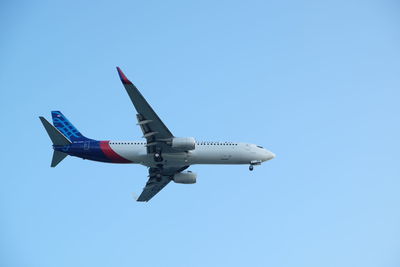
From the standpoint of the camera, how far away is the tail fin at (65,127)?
225 feet

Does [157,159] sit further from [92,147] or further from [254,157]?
[254,157]

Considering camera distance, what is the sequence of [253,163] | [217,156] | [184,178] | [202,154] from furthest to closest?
[184,178] < [253,163] < [217,156] < [202,154]

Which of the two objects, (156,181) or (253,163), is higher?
(253,163)

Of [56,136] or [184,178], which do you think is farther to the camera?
[184,178]

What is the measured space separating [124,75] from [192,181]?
798 inches

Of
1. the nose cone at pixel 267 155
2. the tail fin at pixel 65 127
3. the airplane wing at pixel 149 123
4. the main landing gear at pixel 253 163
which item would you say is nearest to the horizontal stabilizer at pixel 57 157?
the tail fin at pixel 65 127


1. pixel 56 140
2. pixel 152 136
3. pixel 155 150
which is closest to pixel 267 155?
pixel 155 150

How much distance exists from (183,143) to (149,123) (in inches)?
183

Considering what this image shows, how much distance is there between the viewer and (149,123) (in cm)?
6288

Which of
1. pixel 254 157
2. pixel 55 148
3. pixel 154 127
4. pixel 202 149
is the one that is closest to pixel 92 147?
pixel 55 148

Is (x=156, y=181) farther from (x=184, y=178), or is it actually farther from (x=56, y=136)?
(x=56, y=136)

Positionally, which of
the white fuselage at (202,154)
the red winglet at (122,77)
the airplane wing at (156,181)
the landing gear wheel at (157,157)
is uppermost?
the red winglet at (122,77)

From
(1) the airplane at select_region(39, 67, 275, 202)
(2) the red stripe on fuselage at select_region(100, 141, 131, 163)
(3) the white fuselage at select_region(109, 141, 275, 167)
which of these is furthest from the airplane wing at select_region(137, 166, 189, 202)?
(2) the red stripe on fuselage at select_region(100, 141, 131, 163)

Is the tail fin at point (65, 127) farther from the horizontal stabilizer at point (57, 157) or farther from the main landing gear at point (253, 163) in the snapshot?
the main landing gear at point (253, 163)
